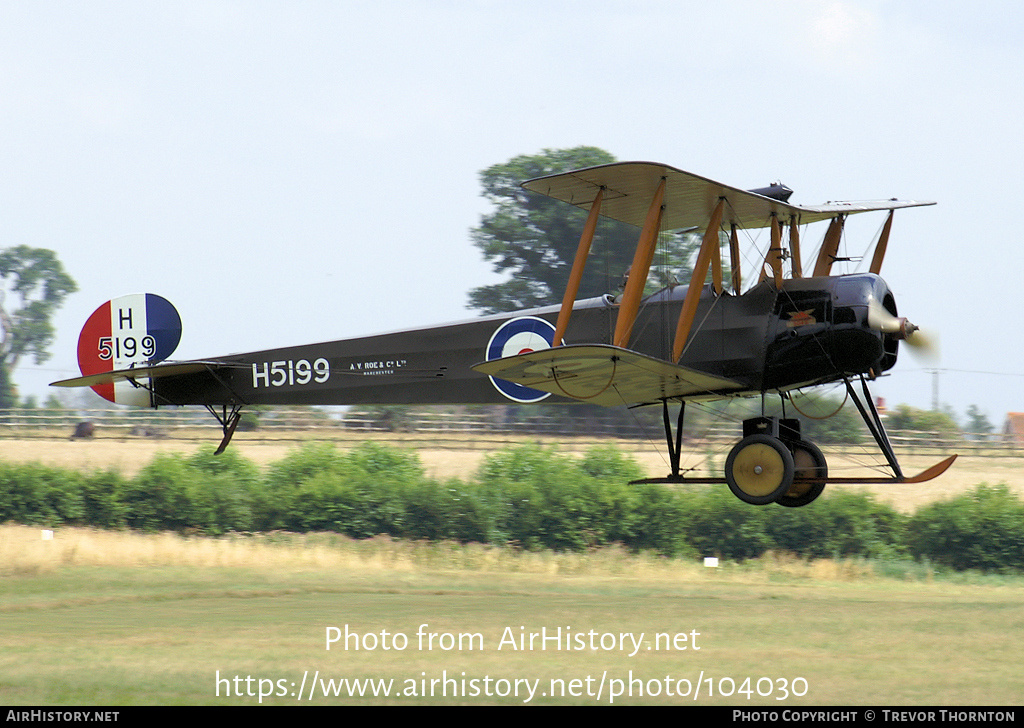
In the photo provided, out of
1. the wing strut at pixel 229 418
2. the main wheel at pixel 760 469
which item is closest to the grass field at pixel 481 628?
the main wheel at pixel 760 469

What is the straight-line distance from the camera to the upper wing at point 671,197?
389 inches

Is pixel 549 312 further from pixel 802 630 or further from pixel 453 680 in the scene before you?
pixel 802 630

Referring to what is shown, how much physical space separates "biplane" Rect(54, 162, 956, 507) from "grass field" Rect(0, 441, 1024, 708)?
6.42 feet

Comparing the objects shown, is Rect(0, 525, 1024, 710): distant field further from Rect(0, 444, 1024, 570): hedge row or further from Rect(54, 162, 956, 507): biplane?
Rect(0, 444, 1024, 570): hedge row

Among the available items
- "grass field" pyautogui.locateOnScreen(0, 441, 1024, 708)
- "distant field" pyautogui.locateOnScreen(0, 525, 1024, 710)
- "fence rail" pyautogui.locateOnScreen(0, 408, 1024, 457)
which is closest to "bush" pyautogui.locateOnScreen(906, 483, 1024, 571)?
"grass field" pyautogui.locateOnScreen(0, 441, 1024, 708)

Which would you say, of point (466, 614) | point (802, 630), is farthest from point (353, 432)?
point (802, 630)

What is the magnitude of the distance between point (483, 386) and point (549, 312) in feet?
3.57

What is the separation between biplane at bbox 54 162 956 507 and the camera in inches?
396

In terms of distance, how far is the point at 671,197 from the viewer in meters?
10.6

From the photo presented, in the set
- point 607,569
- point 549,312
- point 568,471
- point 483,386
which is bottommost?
point 607,569

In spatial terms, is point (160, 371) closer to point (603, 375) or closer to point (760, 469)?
point (603, 375)

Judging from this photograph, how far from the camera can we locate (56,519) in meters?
27.4

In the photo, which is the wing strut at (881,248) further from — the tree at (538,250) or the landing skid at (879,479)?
the tree at (538,250)

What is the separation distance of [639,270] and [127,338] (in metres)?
7.00
